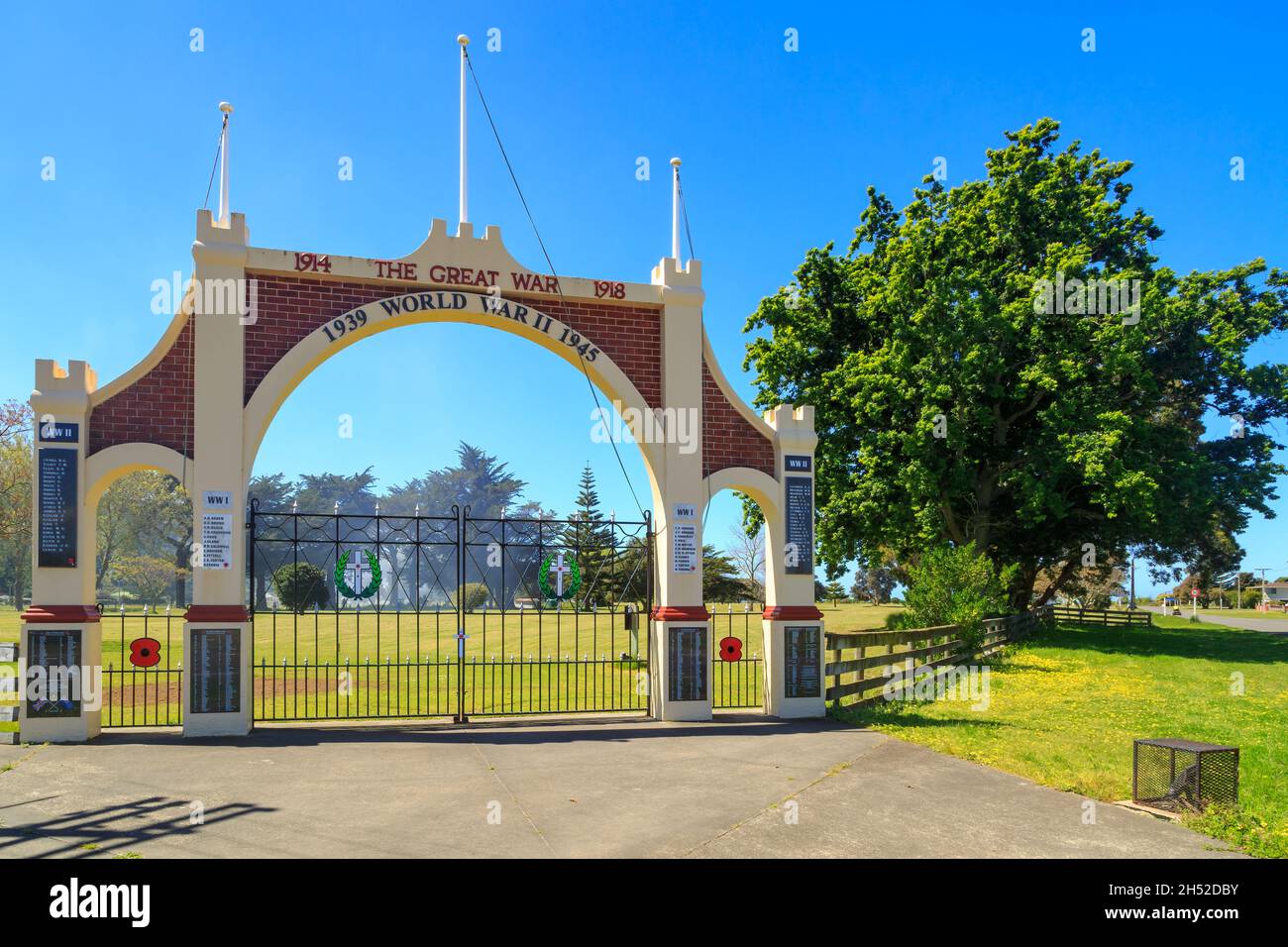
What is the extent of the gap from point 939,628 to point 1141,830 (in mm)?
11560

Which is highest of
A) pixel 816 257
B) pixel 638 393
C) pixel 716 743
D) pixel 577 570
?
pixel 816 257

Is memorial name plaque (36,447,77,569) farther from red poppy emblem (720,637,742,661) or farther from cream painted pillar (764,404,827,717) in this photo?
cream painted pillar (764,404,827,717)

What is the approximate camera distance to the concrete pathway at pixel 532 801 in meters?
6.81

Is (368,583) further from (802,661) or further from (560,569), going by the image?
(802,661)

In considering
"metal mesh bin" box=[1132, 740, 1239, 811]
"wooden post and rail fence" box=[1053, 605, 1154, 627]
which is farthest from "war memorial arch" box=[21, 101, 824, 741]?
"wooden post and rail fence" box=[1053, 605, 1154, 627]

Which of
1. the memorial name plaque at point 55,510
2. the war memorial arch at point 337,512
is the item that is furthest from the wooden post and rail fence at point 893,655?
the memorial name plaque at point 55,510

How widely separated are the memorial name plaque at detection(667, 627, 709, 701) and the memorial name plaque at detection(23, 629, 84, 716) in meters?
7.41

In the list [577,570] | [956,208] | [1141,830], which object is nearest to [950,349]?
[956,208]

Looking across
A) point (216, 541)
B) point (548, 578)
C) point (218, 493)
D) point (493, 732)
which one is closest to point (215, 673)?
point (216, 541)

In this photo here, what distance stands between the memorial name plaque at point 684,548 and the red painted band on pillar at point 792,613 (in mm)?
1350

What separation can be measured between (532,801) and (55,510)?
7152mm

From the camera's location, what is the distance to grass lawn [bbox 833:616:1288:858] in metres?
8.59

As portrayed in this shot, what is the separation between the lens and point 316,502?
74.5 m
